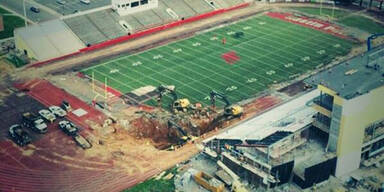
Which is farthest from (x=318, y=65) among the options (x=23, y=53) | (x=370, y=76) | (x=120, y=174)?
(x=23, y=53)

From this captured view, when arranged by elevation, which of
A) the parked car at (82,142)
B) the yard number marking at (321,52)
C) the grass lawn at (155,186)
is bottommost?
the grass lawn at (155,186)

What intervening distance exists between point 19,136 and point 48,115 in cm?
635

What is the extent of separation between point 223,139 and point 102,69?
3306 cm

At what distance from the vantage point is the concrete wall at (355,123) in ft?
209

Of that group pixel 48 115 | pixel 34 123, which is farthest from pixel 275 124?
pixel 34 123

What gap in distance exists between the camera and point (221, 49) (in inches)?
4053

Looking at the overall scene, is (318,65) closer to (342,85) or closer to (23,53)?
(342,85)

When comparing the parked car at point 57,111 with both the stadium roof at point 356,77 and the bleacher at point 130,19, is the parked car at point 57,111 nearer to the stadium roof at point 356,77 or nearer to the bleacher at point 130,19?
the bleacher at point 130,19

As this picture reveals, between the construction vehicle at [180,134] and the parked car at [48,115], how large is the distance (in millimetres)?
16981

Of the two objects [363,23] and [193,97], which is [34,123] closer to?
[193,97]

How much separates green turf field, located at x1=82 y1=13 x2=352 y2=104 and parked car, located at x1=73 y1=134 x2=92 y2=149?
15.4 meters

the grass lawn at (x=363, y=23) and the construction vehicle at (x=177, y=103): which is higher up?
the grass lawn at (x=363, y=23)

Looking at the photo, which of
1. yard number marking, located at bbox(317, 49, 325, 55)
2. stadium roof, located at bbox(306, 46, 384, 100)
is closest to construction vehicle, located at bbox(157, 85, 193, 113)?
stadium roof, located at bbox(306, 46, 384, 100)

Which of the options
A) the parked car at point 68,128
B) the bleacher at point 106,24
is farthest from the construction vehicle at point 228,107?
the bleacher at point 106,24
